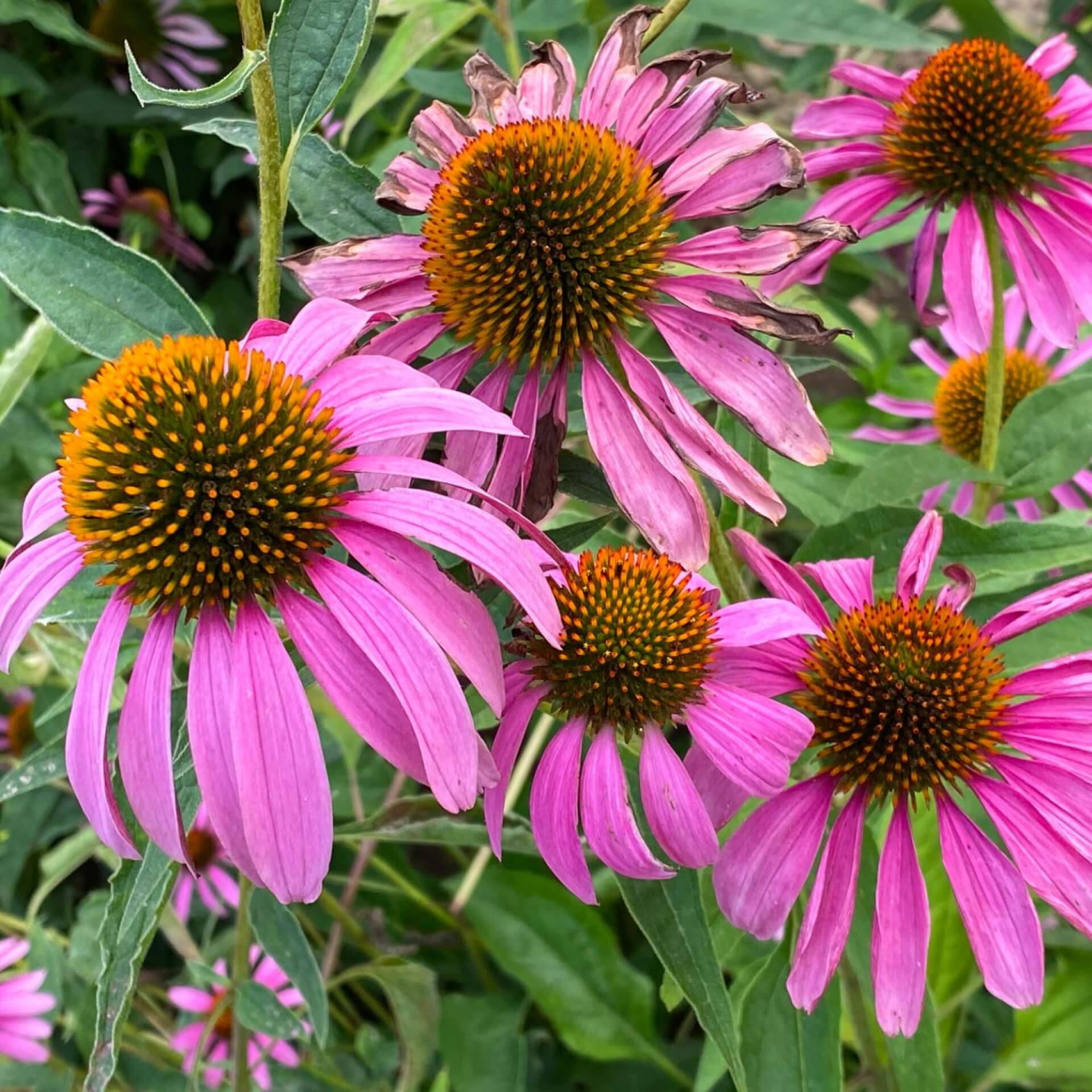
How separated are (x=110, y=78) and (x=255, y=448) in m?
1.72

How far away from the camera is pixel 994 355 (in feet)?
2.89

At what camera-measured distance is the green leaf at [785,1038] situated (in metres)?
0.73

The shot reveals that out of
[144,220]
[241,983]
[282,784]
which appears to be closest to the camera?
[282,784]

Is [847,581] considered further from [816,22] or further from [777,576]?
[816,22]

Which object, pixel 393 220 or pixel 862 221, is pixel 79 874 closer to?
pixel 393 220

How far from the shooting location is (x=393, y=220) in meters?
0.75

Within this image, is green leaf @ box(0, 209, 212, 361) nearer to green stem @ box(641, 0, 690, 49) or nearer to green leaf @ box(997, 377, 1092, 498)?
green stem @ box(641, 0, 690, 49)

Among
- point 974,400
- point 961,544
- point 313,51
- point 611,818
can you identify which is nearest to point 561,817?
point 611,818

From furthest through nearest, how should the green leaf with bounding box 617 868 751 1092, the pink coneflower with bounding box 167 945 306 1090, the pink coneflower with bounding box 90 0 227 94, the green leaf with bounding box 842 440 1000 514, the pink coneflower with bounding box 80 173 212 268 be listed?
the pink coneflower with bounding box 90 0 227 94 < the pink coneflower with bounding box 80 173 212 268 < the pink coneflower with bounding box 167 945 306 1090 < the green leaf with bounding box 842 440 1000 514 < the green leaf with bounding box 617 868 751 1092

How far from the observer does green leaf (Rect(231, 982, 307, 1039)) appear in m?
0.92

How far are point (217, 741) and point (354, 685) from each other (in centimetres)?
8

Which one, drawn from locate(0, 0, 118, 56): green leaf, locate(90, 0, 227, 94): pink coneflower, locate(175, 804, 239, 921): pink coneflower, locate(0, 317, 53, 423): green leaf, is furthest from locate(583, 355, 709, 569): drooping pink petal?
locate(90, 0, 227, 94): pink coneflower

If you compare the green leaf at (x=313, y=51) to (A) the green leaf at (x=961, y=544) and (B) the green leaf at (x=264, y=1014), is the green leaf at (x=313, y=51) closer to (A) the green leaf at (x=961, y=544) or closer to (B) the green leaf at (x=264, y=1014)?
(A) the green leaf at (x=961, y=544)

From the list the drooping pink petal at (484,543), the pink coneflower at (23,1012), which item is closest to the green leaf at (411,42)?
the drooping pink petal at (484,543)
